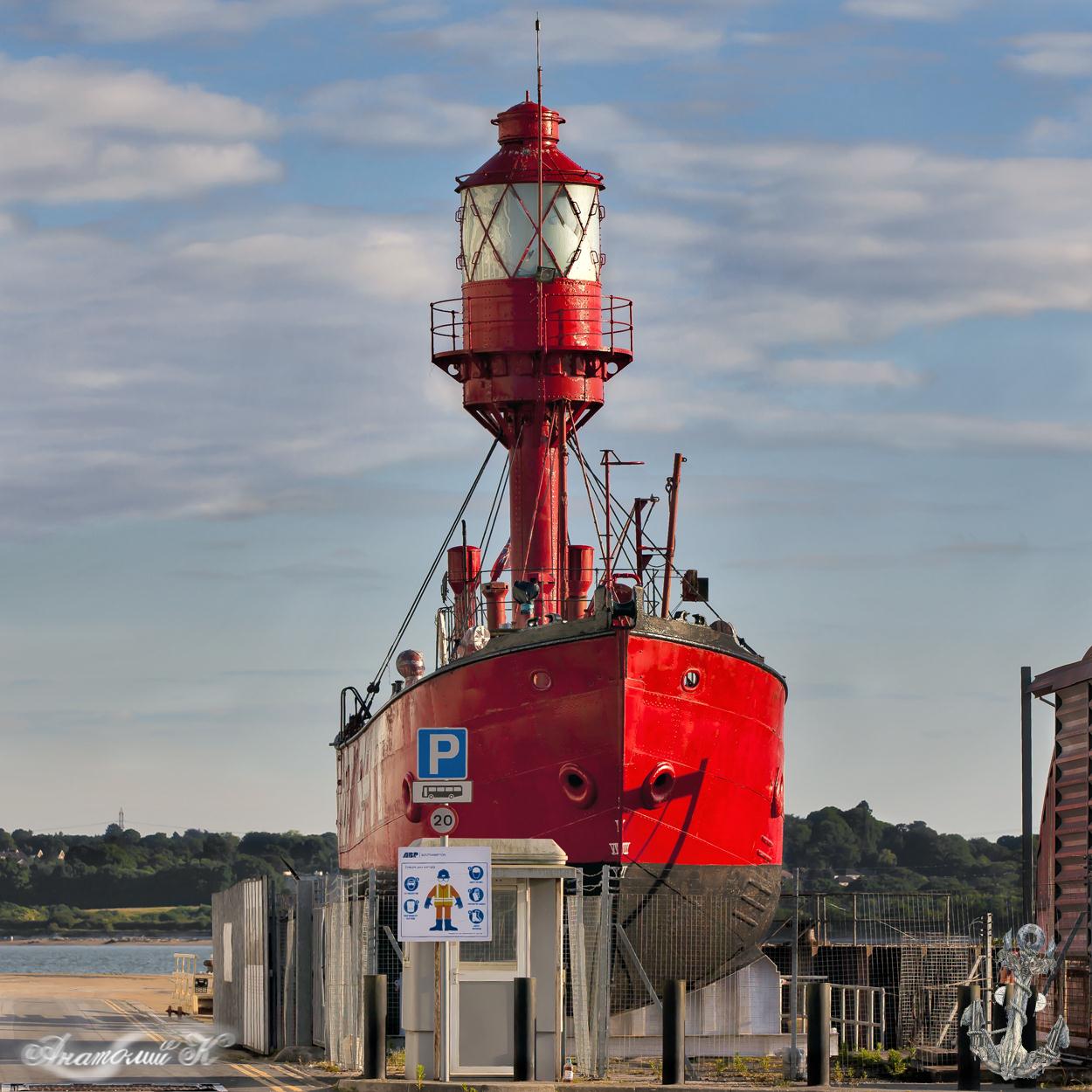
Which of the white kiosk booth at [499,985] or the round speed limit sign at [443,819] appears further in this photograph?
the white kiosk booth at [499,985]

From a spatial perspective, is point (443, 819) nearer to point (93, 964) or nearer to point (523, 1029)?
point (523, 1029)

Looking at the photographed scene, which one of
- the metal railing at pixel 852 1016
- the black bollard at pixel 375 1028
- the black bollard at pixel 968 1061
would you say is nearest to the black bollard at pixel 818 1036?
the black bollard at pixel 968 1061

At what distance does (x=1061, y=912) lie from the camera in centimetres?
2539

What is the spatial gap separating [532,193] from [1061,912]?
56.1ft

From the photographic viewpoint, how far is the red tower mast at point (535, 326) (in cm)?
3750

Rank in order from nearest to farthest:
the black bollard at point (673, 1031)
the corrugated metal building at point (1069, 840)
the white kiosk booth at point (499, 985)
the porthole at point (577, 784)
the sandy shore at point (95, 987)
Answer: the black bollard at point (673, 1031)
the white kiosk booth at point (499, 985)
the corrugated metal building at point (1069, 840)
the porthole at point (577, 784)
the sandy shore at point (95, 987)

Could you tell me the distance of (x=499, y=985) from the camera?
21.3m

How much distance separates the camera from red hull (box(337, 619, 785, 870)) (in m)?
30.0

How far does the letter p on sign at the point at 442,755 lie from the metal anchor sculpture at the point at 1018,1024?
5.28 metres

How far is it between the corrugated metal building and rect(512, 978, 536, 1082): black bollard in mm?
6549

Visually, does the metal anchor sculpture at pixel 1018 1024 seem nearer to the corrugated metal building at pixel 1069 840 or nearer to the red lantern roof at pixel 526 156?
the corrugated metal building at pixel 1069 840

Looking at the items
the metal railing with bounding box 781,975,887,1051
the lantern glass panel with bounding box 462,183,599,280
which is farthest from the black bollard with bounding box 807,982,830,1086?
the lantern glass panel with bounding box 462,183,599,280

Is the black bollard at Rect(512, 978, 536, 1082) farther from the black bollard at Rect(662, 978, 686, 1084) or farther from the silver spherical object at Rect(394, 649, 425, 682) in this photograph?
the silver spherical object at Rect(394, 649, 425, 682)

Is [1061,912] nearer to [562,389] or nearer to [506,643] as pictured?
[506,643]
